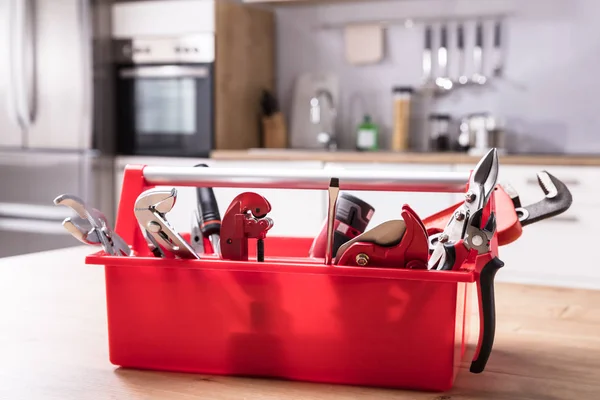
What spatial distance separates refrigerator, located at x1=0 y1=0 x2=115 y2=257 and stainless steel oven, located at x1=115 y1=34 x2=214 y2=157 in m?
0.10

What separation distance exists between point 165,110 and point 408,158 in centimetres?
120

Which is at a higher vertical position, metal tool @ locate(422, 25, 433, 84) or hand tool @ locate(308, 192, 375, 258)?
metal tool @ locate(422, 25, 433, 84)

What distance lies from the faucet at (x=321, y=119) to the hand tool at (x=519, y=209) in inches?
116

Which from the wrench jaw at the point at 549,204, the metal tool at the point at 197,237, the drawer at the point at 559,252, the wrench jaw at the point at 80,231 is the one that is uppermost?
the wrench jaw at the point at 549,204

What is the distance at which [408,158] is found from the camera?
119 inches

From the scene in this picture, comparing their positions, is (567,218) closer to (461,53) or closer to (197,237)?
(461,53)

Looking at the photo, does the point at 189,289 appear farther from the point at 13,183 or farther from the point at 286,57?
the point at 286,57

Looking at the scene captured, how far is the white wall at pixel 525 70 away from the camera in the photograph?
11.0 ft

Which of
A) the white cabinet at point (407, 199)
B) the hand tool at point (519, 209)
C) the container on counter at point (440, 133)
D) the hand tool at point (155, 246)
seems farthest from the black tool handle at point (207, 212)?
the container on counter at point (440, 133)

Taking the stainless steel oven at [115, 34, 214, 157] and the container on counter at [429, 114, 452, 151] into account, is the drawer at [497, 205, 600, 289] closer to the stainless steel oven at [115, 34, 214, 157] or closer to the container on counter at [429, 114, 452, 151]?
the container on counter at [429, 114, 452, 151]

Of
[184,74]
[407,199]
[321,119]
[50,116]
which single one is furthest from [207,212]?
[321,119]

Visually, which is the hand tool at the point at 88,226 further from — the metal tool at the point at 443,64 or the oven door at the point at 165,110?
the metal tool at the point at 443,64

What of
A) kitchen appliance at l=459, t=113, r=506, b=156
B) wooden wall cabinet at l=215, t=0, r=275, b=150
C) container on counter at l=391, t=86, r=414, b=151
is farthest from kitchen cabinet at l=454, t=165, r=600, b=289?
wooden wall cabinet at l=215, t=0, r=275, b=150

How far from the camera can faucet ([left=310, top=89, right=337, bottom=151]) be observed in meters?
3.76
